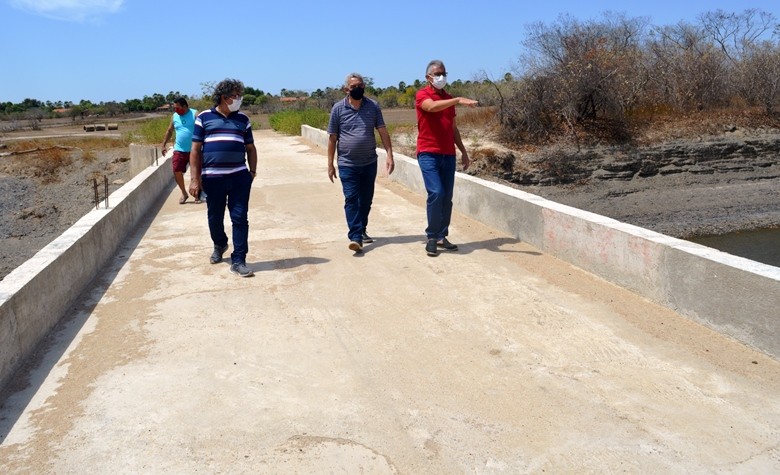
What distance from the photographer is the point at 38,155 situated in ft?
90.8

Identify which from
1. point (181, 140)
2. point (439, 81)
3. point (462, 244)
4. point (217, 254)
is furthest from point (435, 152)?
point (181, 140)

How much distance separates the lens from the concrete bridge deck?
10.6 ft

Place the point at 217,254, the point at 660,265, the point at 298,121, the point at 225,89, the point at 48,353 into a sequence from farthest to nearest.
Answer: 1. the point at 298,121
2. the point at 217,254
3. the point at 225,89
4. the point at 660,265
5. the point at 48,353

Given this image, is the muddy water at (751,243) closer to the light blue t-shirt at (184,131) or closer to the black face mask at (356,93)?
the black face mask at (356,93)

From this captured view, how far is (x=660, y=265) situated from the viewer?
498 centimetres

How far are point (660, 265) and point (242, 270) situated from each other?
3349 millimetres

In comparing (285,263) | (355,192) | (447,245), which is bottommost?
(285,263)

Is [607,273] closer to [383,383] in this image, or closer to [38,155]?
[383,383]

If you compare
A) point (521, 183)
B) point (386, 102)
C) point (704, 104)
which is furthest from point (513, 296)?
point (386, 102)

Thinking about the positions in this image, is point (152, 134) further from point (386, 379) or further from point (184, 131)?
point (386, 379)

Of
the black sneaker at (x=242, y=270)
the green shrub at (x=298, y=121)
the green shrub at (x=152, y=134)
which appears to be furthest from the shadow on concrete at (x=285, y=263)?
the green shrub at (x=152, y=134)

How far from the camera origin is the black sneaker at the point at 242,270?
602 centimetres

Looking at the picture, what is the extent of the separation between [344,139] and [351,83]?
532 mm

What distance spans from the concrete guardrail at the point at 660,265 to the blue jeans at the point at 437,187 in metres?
0.86
